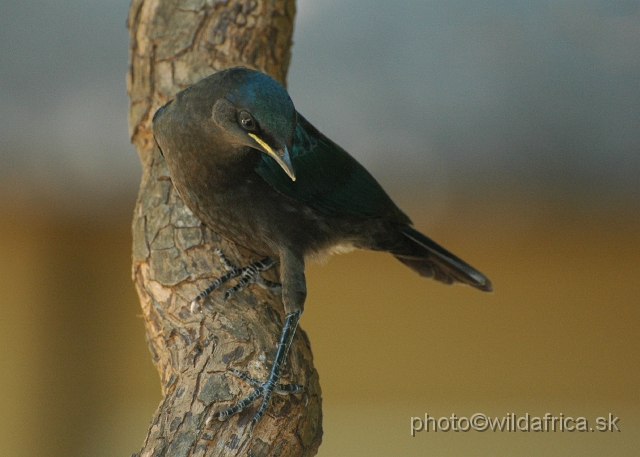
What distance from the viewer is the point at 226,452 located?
1.95 metres

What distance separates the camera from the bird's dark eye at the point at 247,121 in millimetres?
2094

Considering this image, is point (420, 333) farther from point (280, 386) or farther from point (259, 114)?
point (259, 114)

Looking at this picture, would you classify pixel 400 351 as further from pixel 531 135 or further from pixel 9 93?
pixel 9 93

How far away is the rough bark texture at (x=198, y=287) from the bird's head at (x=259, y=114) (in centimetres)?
56

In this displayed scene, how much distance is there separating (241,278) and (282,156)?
0.63 metres

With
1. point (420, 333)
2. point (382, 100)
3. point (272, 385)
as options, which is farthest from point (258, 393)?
point (382, 100)

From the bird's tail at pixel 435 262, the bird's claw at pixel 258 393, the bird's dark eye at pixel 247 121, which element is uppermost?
the bird's tail at pixel 435 262

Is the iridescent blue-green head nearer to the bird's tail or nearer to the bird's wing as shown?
the bird's wing

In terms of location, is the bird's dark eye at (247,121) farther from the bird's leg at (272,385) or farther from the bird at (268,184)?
the bird's leg at (272,385)

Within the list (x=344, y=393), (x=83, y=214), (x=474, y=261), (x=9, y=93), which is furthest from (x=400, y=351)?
(x=9, y=93)

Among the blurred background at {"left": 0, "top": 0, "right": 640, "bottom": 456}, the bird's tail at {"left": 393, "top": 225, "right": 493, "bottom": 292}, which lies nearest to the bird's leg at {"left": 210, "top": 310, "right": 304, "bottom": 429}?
the bird's tail at {"left": 393, "top": 225, "right": 493, "bottom": 292}

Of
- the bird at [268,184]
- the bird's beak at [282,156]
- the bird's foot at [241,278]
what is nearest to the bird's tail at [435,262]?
the bird at [268,184]

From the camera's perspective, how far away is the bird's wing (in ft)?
7.99

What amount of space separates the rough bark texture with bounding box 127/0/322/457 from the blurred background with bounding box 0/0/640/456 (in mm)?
2159
